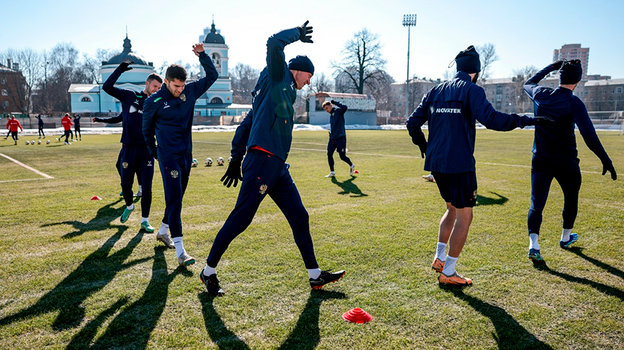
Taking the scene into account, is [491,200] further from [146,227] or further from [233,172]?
[146,227]

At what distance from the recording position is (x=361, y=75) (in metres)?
72.6

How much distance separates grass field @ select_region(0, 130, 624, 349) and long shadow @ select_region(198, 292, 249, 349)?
1 cm

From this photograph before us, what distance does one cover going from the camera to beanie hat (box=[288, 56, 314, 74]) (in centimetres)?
379

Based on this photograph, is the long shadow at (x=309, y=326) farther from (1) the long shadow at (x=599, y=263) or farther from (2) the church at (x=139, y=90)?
(2) the church at (x=139, y=90)

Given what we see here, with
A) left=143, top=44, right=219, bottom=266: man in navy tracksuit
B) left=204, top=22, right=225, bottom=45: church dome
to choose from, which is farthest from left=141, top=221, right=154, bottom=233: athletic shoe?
left=204, top=22, right=225, bottom=45: church dome

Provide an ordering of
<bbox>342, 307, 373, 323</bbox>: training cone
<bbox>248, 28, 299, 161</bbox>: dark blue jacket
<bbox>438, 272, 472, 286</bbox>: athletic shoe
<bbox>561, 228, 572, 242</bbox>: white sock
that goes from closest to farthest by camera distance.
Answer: <bbox>342, 307, 373, 323</bbox>: training cone → <bbox>248, 28, 299, 161</bbox>: dark blue jacket → <bbox>438, 272, 472, 286</bbox>: athletic shoe → <bbox>561, 228, 572, 242</bbox>: white sock

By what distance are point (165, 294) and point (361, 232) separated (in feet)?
9.89

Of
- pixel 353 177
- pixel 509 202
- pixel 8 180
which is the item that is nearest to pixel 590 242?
pixel 509 202

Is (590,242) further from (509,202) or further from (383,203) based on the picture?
(383,203)

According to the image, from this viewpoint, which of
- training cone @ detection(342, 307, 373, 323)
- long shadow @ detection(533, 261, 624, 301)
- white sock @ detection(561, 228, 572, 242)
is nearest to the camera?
training cone @ detection(342, 307, 373, 323)

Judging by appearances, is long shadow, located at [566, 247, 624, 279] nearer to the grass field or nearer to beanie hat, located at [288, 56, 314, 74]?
the grass field

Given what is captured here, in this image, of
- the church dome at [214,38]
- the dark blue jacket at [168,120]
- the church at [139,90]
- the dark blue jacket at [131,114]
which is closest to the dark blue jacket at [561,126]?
the dark blue jacket at [168,120]

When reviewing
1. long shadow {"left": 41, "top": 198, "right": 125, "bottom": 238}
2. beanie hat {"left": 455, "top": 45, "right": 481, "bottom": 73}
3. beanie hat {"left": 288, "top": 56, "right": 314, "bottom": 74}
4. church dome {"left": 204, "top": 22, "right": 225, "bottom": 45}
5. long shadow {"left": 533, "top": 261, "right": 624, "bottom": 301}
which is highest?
church dome {"left": 204, "top": 22, "right": 225, "bottom": 45}

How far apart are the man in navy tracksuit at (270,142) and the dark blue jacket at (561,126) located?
118 inches
